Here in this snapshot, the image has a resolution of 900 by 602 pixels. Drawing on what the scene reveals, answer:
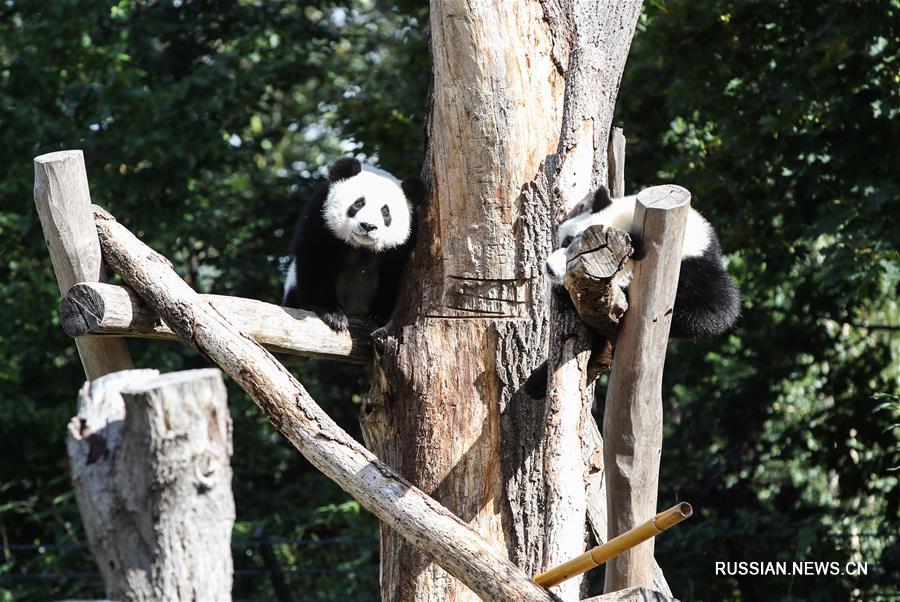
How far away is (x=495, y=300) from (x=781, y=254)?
3.40 m

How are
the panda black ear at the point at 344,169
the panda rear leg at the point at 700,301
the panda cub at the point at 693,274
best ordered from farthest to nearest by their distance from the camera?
the panda black ear at the point at 344,169 < the panda rear leg at the point at 700,301 < the panda cub at the point at 693,274

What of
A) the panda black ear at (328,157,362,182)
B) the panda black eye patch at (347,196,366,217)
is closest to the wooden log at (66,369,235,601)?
the panda black eye patch at (347,196,366,217)

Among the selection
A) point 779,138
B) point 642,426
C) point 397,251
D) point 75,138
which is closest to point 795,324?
point 779,138

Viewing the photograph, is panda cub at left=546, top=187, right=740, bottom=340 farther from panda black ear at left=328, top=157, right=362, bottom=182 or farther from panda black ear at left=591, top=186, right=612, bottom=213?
panda black ear at left=328, top=157, right=362, bottom=182

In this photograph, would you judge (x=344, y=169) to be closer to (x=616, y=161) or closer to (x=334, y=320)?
(x=334, y=320)

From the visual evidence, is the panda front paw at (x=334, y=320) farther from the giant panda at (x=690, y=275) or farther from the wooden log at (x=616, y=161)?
the wooden log at (x=616, y=161)

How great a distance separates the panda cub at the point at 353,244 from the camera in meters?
4.79

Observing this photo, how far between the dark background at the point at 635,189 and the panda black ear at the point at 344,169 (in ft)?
7.04

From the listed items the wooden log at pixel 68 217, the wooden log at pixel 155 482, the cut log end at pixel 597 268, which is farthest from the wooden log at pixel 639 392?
the wooden log at pixel 68 217

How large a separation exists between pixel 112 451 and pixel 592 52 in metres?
2.72

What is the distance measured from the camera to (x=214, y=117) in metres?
8.50

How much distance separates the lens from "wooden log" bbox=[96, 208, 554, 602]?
316 centimetres

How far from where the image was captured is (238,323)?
165 inches

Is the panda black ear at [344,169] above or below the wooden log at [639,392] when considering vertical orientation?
above
